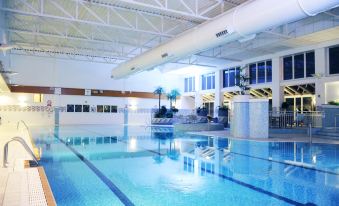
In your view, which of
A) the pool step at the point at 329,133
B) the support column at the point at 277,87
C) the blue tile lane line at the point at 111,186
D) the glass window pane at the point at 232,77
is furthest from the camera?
the glass window pane at the point at 232,77

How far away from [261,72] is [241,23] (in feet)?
42.6

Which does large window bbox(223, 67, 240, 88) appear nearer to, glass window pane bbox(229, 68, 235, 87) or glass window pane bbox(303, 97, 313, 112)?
glass window pane bbox(229, 68, 235, 87)

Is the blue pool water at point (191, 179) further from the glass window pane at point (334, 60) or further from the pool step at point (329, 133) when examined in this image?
the glass window pane at point (334, 60)

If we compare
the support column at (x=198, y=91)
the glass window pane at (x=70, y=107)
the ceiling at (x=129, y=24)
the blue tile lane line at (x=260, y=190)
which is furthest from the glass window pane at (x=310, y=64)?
the glass window pane at (x=70, y=107)

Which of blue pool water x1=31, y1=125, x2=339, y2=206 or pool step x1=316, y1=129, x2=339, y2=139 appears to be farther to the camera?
pool step x1=316, y1=129, x2=339, y2=139

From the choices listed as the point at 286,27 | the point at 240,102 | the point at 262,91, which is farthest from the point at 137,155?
the point at 262,91

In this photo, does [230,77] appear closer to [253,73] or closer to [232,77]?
[232,77]

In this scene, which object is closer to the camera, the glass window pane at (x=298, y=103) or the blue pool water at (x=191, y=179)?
the blue pool water at (x=191, y=179)

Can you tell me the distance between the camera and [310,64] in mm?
15547

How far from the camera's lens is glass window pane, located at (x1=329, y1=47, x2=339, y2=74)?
14.1m

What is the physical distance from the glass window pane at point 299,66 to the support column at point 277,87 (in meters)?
1.00

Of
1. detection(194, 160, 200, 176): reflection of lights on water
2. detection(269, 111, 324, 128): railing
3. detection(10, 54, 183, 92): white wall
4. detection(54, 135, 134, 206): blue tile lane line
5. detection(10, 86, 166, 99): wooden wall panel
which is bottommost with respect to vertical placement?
detection(194, 160, 200, 176): reflection of lights on water

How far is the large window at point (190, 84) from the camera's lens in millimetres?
26828

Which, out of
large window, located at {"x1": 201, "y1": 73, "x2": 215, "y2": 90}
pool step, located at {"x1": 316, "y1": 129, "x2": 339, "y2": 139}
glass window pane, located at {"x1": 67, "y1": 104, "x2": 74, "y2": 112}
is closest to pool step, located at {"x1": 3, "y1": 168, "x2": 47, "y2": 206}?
pool step, located at {"x1": 316, "y1": 129, "x2": 339, "y2": 139}
